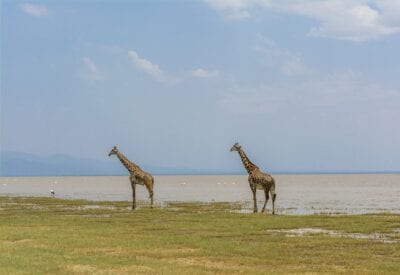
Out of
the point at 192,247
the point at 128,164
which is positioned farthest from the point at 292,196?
the point at 192,247

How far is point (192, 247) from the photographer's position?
73.3 feet

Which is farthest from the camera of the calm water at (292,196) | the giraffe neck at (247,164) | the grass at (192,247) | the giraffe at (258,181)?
the calm water at (292,196)

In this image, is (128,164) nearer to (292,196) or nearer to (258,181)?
(258,181)

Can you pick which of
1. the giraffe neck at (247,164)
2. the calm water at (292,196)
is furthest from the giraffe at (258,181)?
the calm water at (292,196)

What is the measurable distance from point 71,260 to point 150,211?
21586 millimetres

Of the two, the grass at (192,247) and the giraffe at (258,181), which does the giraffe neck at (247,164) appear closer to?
the giraffe at (258,181)

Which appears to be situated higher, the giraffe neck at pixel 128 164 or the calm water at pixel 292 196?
the giraffe neck at pixel 128 164

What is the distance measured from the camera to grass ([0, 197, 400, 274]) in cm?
1806

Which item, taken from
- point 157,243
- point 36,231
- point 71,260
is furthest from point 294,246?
point 36,231

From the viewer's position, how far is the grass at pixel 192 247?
59.3 feet

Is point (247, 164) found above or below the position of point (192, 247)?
above

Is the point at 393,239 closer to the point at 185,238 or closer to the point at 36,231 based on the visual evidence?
the point at 185,238

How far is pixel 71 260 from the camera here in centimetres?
1923

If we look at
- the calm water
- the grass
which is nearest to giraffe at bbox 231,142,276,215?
the calm water
